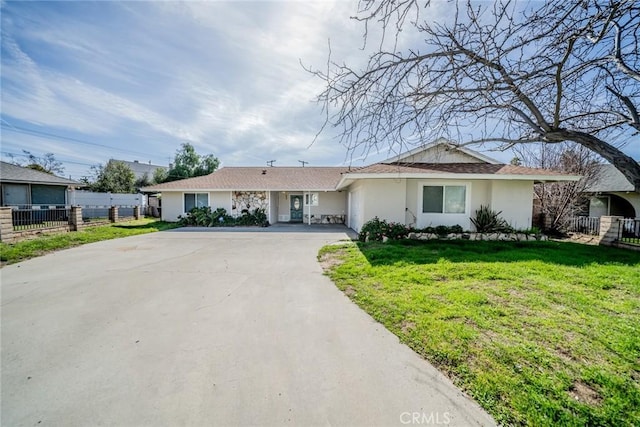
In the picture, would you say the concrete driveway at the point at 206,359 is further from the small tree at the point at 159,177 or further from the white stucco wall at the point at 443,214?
the small tree at the point at 159,177

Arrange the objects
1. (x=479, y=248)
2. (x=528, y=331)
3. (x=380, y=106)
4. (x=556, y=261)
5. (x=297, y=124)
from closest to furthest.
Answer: (x=380, y=106) → (x=528, y=331) → (x=297, y=124) → (x=556, y=261) → (x=479, y=248)

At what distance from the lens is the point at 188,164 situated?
29.8 meters

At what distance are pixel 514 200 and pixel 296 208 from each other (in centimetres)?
1347

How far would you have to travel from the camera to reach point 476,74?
2691 millimetres

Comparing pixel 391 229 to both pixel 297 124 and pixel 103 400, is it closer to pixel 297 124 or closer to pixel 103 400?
pixel 297 124

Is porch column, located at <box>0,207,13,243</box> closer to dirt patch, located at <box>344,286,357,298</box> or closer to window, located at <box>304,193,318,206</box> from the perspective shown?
dirt patch, located at <box>344,286,357,298</box>

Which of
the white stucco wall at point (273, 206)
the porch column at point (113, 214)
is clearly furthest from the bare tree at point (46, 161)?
the white stucco wall at point (273, 206)

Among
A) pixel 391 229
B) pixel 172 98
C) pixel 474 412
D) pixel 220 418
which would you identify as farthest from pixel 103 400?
pixel 172 98

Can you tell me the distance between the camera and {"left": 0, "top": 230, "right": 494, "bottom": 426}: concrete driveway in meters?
2.04

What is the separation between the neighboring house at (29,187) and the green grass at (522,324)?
2107 centimetres

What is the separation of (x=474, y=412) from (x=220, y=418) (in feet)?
6.56

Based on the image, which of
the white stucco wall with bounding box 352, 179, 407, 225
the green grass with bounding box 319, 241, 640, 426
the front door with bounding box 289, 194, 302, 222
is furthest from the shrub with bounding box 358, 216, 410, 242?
the front door with bounding box 289, 194, 302, 222

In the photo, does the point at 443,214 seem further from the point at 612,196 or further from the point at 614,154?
the point at 612,196

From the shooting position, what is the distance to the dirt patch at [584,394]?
209 centimetres
